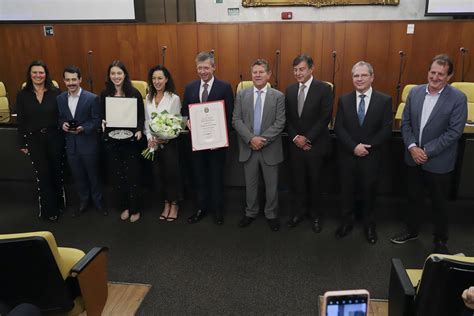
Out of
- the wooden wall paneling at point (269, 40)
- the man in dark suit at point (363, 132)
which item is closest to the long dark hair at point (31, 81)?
the man in dark suit at point (363, 132)

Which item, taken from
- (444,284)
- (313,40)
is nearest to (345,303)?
(444,284)

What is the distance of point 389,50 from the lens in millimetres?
6438

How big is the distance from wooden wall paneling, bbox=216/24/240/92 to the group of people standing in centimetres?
333

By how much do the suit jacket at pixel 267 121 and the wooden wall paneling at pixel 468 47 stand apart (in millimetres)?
4332

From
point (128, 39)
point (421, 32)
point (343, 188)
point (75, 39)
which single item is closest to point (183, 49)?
point (128, 39)

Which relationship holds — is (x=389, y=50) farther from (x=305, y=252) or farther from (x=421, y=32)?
(x=305, y=252)

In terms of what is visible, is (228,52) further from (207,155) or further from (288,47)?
(207,155)

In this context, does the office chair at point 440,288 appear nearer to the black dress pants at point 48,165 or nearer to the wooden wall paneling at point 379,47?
the black dress pants at point 48,165

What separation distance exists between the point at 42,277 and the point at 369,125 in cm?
252

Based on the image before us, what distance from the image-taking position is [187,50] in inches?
271

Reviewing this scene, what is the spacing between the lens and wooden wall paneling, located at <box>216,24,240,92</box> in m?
6.71

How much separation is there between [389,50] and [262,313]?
5.28m

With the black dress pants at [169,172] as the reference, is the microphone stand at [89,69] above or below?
above

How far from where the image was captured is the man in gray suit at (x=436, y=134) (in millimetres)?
2926
